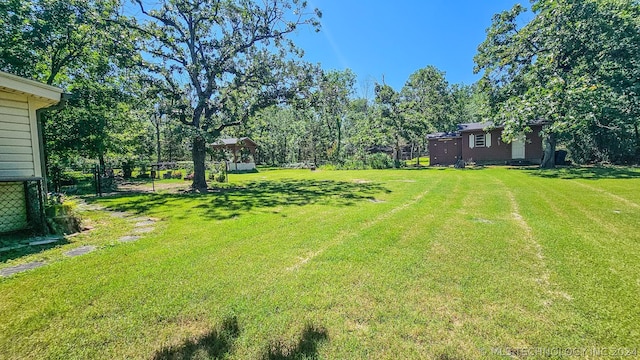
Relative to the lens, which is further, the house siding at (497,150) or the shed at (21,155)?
the house siding at (497,150)

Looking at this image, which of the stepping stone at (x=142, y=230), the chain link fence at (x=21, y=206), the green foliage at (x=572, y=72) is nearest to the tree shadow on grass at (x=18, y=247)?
the chain link fence at (x=21, y=206)

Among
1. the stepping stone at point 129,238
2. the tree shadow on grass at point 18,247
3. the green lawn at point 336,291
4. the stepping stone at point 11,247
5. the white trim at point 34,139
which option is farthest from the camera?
the white trim at point 34,139

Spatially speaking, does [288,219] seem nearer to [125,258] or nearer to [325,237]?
[325,237]

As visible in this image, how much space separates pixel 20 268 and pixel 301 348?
13.0 ft

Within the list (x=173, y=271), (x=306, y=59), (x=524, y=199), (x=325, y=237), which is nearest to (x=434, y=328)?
(x=325, y=237)

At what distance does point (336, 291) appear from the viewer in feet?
9.25

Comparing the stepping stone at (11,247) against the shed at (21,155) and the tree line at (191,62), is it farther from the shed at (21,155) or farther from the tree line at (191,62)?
the tree line at (191,62)

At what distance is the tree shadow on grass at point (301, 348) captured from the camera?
195cm

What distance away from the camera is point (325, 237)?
462 centimetres

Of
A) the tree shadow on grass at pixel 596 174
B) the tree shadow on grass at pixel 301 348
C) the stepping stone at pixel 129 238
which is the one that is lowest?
the tree shadow on grass at pixel 301 348

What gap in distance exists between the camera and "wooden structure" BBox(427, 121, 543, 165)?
2064 cm

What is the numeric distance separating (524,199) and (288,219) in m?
6.36

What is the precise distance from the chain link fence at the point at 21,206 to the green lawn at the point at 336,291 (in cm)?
104

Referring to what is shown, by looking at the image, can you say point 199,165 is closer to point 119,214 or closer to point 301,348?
point 119,214
